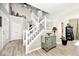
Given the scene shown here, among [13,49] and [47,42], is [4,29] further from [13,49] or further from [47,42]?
[47,42]

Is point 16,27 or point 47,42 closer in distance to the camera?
point 16,27

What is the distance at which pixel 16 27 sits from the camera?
219 cm

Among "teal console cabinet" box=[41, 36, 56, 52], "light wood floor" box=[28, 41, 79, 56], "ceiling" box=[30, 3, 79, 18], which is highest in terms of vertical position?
"ceiling" box=[30, 3, 79, 18]

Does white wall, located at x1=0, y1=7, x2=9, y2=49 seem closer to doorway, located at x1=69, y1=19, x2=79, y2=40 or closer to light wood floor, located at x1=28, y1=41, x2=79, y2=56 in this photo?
light wood floor, located at x1=28, y1=41, x2=79, y2=56

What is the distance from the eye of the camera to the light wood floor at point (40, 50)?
7.09 ft

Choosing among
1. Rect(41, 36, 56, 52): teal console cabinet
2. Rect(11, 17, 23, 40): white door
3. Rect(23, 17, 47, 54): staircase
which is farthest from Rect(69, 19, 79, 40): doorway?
Rect(11, 17, 23, 40): white door

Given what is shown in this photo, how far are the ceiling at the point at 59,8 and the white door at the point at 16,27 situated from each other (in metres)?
0.47

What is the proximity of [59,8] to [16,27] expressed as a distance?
102 cm

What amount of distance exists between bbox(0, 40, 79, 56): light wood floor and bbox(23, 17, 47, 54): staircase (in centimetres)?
11

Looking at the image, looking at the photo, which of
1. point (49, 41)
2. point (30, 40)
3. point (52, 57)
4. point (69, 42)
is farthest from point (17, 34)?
point (69, 42)

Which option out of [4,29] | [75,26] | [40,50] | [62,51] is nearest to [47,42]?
[40,50]

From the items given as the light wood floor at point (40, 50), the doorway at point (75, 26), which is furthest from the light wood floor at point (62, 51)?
the doorway at point (75, 26)

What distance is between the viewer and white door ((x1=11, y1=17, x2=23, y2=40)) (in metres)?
2.16

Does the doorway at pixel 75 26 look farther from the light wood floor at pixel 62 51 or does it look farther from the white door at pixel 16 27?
the white door at pixel 16 27
